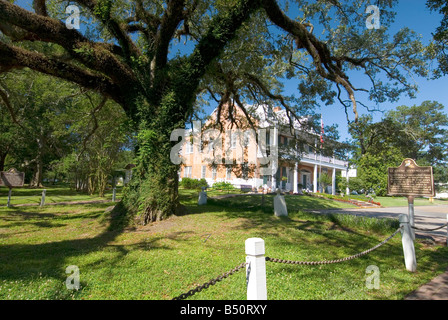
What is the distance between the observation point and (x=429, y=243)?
8086mm

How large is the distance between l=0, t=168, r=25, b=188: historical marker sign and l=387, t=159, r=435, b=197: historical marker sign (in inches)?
641

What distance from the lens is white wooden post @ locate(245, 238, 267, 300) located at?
2650 millimetres

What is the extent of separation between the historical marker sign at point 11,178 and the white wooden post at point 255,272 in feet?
49.2

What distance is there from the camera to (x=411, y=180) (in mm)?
7465

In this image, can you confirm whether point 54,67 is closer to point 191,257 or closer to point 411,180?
point 191,257

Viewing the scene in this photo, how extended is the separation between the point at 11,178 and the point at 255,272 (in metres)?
15.3

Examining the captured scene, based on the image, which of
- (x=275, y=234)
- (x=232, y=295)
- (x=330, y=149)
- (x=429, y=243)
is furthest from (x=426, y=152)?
(x=232, y=295)

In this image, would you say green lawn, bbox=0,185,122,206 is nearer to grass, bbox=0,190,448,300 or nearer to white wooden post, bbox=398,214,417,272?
grass, bbox=0,190,448,300

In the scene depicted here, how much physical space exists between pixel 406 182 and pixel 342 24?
260 inches

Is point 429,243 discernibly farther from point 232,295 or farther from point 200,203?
point 200,203

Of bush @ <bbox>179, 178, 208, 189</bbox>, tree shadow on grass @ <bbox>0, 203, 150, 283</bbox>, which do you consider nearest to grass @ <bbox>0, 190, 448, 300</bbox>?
tree shadow on grass @ <bbox>0, 203, 150, 283</bbox>

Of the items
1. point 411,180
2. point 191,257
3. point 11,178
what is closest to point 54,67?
point 191,257

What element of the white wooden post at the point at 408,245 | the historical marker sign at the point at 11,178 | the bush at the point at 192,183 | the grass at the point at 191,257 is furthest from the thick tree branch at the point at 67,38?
the bush at the point at 192,183

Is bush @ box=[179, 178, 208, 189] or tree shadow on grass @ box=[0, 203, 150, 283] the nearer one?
tree shadow on grass @ box=[0, 203, 150, 283]
